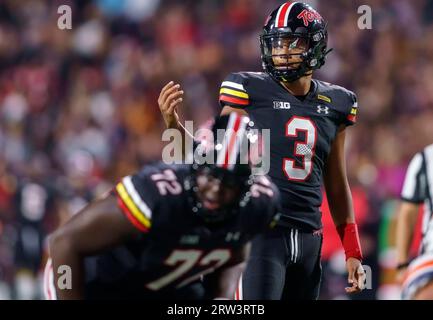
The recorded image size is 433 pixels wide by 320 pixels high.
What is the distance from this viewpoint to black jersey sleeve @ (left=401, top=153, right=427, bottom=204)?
5520 mm

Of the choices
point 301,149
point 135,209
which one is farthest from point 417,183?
point 135,209

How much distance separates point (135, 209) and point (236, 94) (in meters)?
1.14

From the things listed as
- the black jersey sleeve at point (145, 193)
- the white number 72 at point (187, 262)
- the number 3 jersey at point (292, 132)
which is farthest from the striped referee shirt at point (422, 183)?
the black jersey sleeve at point (145, 193)

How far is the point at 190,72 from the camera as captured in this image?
9914mm

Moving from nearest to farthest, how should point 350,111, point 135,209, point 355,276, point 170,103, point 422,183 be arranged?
point 135,209 < point 170,103 < point 355,276 < point 350,111 < point 422,183

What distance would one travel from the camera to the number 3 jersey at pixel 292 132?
4.50 m

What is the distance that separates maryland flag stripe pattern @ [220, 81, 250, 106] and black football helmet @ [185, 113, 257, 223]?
0.80m

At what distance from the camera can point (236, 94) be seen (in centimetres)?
457

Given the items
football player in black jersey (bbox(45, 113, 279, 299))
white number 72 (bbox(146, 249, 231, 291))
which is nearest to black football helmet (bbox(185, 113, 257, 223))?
football player in black jersey (bbox(45, 113, 279, 299))

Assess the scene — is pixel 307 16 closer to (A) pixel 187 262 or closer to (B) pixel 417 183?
(B) pixel 417 183

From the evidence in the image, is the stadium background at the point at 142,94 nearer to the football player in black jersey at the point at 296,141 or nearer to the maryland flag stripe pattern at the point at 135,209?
the football player in black jersey at the point at 296,141

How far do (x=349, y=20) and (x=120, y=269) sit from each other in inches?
246

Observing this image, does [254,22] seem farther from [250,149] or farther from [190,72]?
[250,149]
